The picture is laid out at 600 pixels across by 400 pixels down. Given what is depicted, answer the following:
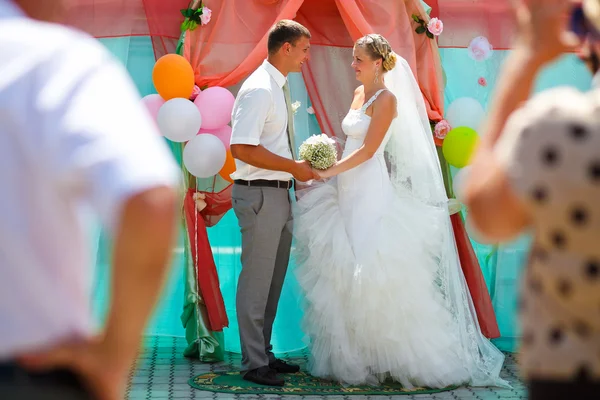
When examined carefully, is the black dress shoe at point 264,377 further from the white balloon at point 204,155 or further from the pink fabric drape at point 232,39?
the pink fabric drape at point 232,39

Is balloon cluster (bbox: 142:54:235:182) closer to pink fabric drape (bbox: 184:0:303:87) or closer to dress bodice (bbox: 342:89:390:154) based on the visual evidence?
pink fabric drape (bbox: 184:0:303:87)

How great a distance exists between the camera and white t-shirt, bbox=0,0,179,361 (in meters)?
1.19

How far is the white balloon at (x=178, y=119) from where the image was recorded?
5.63 meters

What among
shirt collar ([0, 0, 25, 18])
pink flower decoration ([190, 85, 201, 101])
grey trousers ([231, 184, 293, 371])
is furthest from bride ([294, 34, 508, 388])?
shirt collar ([0, 0, 25, 18])

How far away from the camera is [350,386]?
5.38m

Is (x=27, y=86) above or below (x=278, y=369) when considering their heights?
above

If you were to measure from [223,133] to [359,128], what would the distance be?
3.15ft

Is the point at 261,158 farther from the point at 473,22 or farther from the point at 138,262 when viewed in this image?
the point at 138,262

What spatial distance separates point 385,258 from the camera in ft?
17.4

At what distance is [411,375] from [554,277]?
3.89 metres

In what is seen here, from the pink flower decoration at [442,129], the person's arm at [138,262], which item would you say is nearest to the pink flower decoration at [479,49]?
the pink flower decoration at [442,129]

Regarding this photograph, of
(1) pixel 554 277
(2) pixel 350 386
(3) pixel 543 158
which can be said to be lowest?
(2) pixel 350 386

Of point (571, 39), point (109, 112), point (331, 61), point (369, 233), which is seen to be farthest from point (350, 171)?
point (109, 112)

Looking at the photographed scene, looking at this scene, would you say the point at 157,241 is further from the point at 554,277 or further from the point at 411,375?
the point at 411,375
